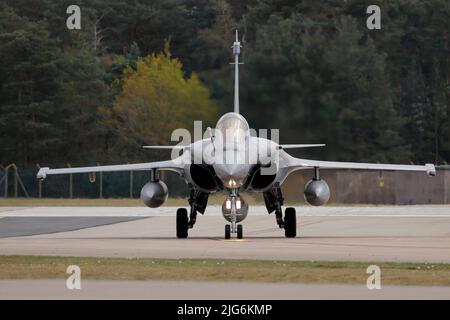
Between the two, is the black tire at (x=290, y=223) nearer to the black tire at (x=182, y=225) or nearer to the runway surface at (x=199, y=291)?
the black tire at (x=182, y=225)

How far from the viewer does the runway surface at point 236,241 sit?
20.8m

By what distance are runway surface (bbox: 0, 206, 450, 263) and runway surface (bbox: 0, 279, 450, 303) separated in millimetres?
4352

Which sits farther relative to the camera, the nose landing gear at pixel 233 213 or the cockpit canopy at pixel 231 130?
the nose landing gear at pixel 233 213

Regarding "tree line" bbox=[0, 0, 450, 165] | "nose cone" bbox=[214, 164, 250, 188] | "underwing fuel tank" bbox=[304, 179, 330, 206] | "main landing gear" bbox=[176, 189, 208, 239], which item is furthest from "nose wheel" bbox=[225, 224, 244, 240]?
"tree line" bbox=[0, 0, 450, 165]

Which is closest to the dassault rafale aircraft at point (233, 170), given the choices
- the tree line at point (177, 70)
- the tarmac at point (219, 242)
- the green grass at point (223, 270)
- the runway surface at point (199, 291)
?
the tarmac at point (219, 242)

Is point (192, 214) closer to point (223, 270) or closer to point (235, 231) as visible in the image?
point (235, 231)

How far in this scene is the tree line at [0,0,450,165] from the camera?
4356 cm

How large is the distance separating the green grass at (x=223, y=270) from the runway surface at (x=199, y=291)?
1.92ft

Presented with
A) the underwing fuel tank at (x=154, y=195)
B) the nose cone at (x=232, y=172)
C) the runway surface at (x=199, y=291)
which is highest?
the nose cone at (x=232, y=172)

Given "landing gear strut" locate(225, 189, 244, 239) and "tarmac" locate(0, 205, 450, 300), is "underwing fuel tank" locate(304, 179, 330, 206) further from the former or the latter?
"landing gear strut" locate(225, 189, 244, 239)

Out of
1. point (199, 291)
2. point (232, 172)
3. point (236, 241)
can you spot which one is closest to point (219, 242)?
point (236, 241)

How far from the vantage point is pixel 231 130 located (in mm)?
23922

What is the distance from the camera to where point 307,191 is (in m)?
26.0
